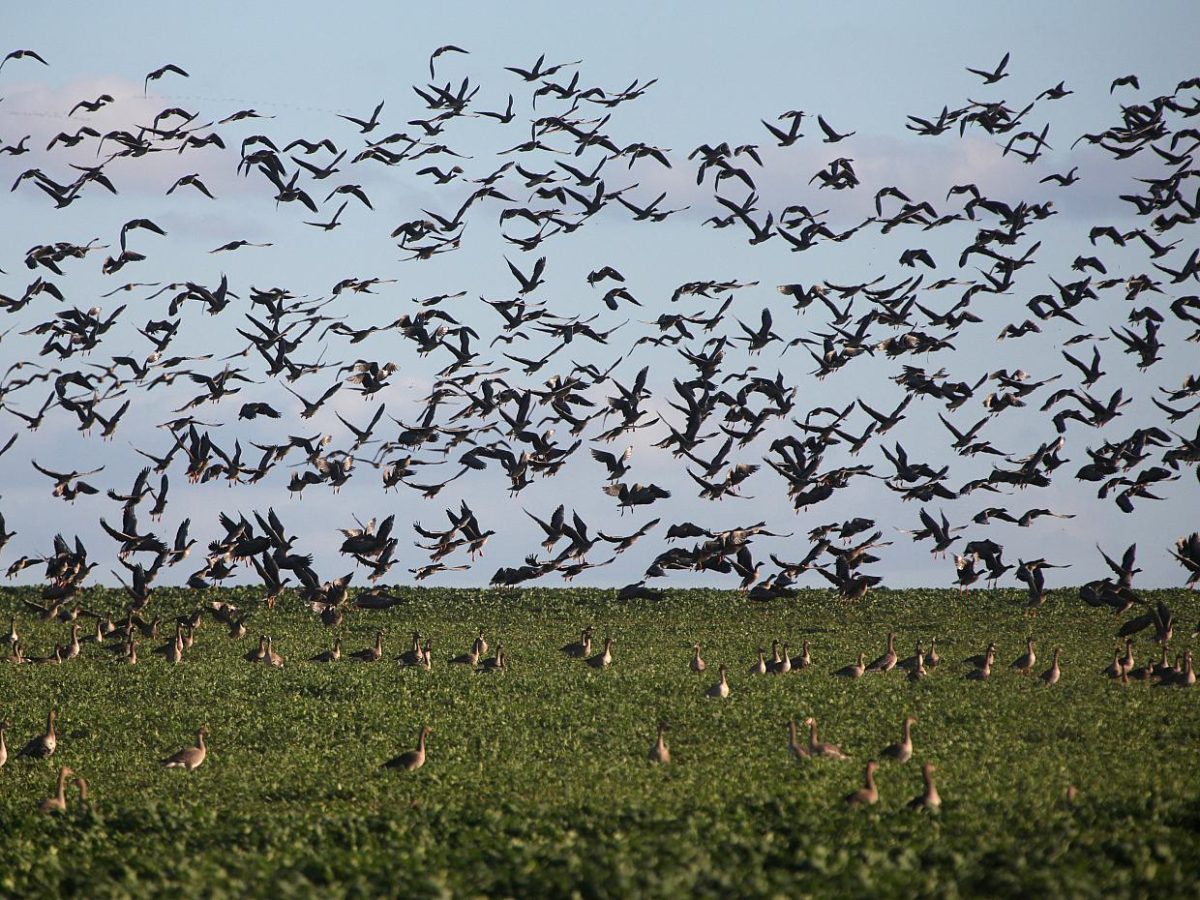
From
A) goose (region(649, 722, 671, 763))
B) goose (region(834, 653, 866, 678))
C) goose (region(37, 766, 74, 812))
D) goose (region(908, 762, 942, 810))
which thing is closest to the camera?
goose (region(908, 762, 942, 810))

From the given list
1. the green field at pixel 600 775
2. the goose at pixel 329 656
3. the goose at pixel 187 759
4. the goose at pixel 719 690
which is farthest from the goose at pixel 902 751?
the goose at pixel 329 656

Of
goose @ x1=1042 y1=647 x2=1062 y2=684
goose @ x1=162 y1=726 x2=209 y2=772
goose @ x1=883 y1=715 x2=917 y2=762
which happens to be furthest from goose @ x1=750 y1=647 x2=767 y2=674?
goose @ x1=162 y1=726 x2=209 y2=772

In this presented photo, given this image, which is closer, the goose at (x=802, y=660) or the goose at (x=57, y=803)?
the goose at (x=57, y=803)

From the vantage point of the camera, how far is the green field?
21.3 meters

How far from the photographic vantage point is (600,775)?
2962 centimetres

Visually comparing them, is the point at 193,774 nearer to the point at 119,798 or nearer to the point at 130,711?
the point at 119,798

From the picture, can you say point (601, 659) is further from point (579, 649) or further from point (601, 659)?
point (579, 649)

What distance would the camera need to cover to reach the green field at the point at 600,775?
21.3m

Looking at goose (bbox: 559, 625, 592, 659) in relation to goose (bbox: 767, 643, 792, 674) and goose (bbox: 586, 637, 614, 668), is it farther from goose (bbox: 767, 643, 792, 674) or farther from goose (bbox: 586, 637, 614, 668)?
goose (bbox: 767, 643, 792, 674)

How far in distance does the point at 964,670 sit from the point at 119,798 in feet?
71.3

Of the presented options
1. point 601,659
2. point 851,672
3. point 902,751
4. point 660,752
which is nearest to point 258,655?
point 601,659

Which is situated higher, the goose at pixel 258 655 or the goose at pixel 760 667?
the goose at pixel 760 667

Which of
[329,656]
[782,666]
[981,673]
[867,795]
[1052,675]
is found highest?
[1052,675]

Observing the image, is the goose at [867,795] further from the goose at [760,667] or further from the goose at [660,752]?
the goose at [760,667]
